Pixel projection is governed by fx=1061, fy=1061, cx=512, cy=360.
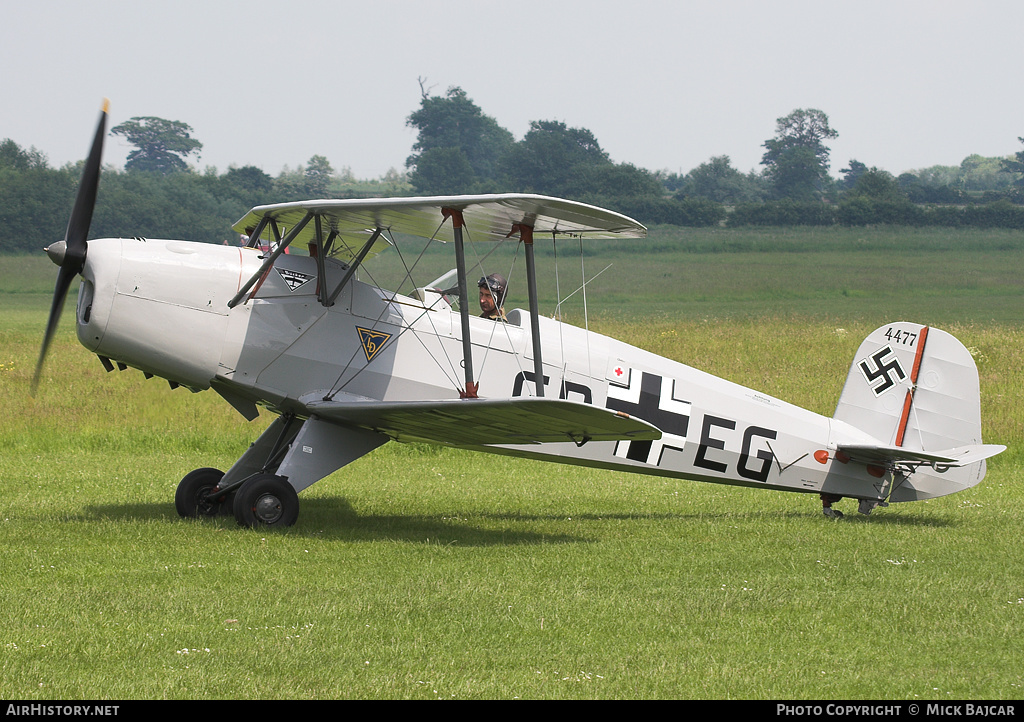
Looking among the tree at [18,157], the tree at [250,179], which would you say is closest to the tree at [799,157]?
the tree at [250,179]

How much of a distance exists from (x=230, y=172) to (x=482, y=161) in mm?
27042

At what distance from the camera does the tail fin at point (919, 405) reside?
10.0 metres

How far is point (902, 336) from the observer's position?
1037cm

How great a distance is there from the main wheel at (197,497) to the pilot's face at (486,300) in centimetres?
289

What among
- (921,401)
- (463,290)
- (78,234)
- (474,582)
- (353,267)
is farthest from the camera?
(921,401)

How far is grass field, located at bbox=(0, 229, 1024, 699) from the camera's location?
4.97 metres

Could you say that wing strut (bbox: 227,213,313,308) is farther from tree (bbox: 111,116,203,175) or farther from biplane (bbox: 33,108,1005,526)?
tree (bbox: 111,116,203,175)

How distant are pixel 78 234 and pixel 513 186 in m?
62.6

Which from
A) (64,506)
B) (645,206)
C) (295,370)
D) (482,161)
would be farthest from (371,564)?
(482,161)

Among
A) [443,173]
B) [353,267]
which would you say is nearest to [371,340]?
[353,267]

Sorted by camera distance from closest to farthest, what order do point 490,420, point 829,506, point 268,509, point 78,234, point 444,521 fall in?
point 490,420
point 78,234
point 268,509
point 444,521
point 829,506

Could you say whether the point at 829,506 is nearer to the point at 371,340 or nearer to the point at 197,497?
the point at 371,340

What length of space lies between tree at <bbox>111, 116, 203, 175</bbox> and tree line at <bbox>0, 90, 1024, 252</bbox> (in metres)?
0.09

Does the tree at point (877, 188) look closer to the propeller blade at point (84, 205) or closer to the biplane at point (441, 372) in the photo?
the biplane at point (441, 372)
